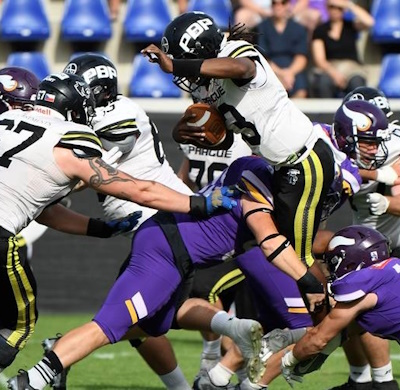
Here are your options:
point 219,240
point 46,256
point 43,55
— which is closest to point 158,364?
point 219,240

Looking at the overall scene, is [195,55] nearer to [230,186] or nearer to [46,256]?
[230,186]

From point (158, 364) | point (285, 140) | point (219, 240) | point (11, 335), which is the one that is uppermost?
point (285, 140)

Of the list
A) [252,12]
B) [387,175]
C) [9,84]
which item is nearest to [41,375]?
[9,84]

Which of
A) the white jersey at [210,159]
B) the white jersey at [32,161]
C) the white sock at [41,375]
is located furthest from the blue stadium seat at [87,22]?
the white sock at [41,375]

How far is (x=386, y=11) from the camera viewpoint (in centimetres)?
1155

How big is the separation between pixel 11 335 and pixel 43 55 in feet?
22.2

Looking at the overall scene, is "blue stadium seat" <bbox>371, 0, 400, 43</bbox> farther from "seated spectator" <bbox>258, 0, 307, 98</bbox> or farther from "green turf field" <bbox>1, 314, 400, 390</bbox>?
"green turf field" <bbox>1, 314, 400, 390</bbox>

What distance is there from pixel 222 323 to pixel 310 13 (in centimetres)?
615

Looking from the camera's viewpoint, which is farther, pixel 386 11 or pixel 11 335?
pixel 386 11

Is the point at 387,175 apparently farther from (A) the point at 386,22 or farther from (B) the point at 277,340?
(A) the point at 386,22

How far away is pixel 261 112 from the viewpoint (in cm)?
553

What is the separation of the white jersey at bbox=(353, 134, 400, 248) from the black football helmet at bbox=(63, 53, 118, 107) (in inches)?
61.0

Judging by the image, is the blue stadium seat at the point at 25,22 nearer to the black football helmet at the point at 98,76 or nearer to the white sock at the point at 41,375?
the black football helmet at the point at 98,76

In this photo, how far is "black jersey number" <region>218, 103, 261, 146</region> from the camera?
555cm
